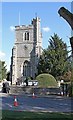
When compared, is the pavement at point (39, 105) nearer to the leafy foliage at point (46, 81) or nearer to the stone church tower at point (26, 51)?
the leafy foliage at point (46, 81)

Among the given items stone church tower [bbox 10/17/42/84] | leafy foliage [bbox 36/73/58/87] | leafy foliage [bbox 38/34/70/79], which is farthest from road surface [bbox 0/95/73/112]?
stone church tower [bbox 10/17/42/84]

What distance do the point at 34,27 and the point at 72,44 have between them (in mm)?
83102

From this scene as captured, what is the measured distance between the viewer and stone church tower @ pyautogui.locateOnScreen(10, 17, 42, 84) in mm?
86750

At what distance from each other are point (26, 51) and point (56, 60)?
784 inches

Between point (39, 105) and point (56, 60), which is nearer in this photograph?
point (39, 105)

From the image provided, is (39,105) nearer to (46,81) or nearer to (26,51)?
(46,81)

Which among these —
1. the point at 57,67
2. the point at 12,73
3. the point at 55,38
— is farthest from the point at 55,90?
the point at 12,73

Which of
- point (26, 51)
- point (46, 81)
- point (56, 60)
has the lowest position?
point (46, 81)

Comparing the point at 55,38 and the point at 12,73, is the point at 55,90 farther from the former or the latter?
the point at 12,73

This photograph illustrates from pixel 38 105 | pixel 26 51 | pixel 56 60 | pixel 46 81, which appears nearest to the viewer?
pixel 38 105

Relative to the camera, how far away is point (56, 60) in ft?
234

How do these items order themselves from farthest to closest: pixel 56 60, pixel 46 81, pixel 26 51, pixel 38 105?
pixel 26 51 < pixel 56 60 < pixel 46 81 < pixel 38 105

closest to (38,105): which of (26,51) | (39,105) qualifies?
(39,105)

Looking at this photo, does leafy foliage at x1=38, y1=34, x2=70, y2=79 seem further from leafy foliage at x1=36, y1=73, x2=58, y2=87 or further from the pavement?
the pavement
